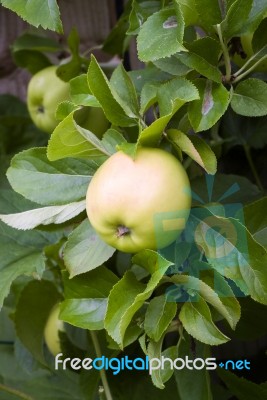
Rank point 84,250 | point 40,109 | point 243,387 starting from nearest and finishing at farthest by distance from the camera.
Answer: point 84,250
point 243,387
point 40,109

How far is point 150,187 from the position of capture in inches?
17.3

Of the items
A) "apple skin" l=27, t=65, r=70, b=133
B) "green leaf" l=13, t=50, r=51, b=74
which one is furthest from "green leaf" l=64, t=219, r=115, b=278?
"green leaf" l=13, t=50, r=51, b=74

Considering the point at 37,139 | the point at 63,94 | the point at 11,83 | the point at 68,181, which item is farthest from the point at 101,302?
the point at 11,83

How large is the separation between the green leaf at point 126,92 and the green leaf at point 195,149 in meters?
0.04

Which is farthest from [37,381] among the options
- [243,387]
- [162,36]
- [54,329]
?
[162,36]

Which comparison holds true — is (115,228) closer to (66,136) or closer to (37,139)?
(66,136)

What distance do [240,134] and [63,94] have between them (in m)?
0.21

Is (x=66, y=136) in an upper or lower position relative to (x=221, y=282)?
upper

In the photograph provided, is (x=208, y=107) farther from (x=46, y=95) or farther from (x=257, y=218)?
(x=46, y=95)

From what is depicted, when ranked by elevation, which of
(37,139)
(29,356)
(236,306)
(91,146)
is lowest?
(29,356)

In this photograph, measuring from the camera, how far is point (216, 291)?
50 cm

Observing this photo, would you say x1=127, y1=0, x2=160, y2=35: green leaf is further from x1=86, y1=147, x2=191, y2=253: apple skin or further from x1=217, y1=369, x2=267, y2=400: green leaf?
x1=217, y1=369, x2=267, y2=400: green leaf

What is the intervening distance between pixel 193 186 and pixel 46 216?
15cm

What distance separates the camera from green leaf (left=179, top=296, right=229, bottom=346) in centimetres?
49
